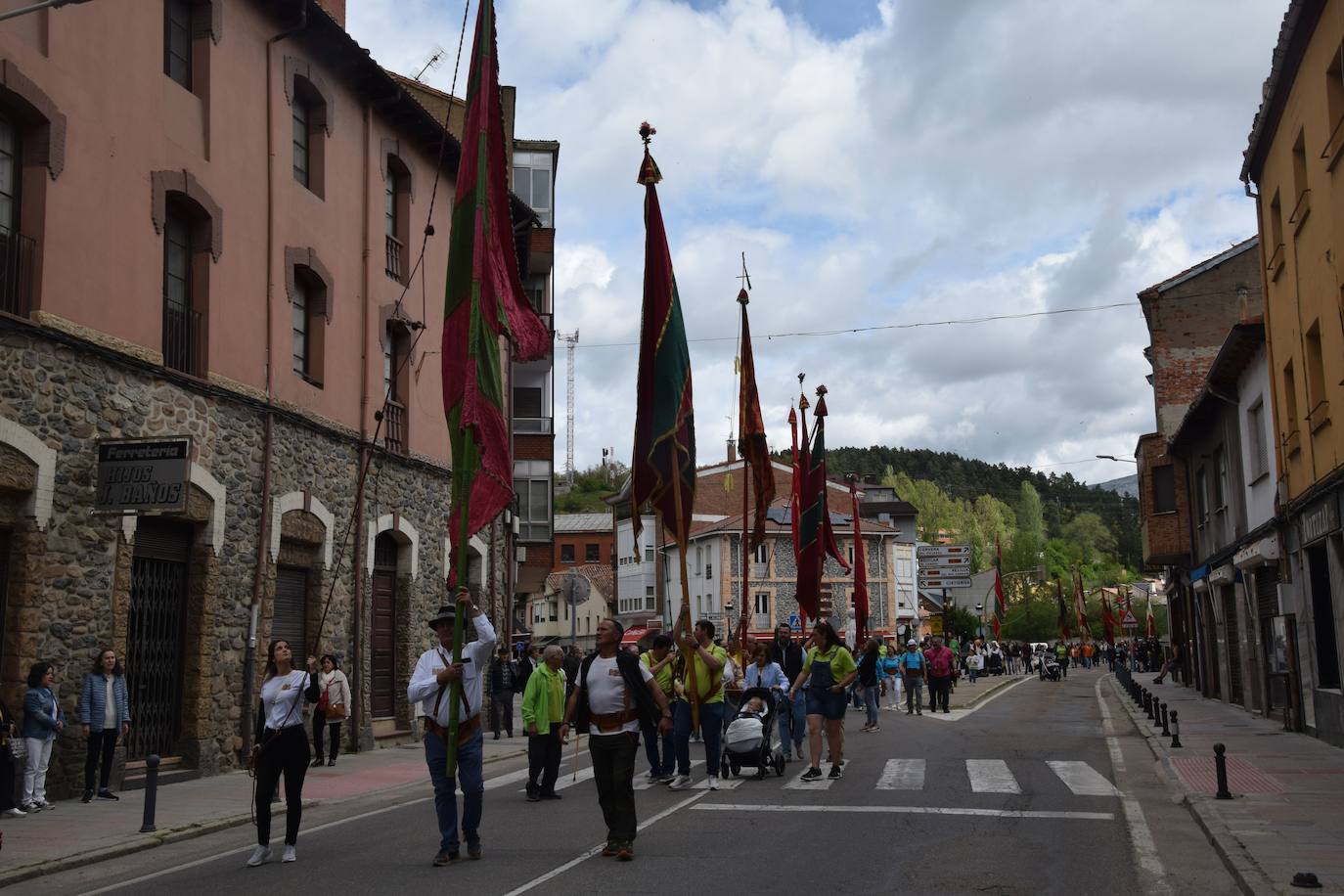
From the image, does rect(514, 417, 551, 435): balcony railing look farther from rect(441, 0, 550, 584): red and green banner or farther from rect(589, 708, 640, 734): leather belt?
rect(589, 708, 640, 734): leather belt

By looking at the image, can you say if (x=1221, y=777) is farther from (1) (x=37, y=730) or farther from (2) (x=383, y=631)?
(2) (x=383, y=631)

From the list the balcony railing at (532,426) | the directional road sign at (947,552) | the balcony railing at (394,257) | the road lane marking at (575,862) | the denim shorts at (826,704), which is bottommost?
the road lane marking at (575,862)

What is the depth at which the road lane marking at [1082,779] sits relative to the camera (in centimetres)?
1304

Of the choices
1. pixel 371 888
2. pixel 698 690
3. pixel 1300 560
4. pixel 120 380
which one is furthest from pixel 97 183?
pixel 1300 560

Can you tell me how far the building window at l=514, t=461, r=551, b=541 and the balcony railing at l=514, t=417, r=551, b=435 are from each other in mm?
819

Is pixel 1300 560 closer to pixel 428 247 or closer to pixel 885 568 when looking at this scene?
pixel 428 247

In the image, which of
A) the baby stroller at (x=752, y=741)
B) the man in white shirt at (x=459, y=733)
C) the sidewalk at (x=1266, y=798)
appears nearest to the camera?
the sidewalk at (x=1266, y=798)

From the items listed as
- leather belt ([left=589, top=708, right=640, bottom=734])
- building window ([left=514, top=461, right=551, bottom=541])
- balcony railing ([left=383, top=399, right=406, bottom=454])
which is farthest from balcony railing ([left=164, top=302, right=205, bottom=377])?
building window ([left=514, top=461, right=551, bottom=541])

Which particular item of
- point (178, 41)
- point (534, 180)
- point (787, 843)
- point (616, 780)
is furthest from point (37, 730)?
point (534, 180)

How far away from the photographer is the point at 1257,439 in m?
23.9

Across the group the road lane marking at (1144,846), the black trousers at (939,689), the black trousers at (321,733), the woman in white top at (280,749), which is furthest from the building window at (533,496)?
the woman in white top at (280,749)

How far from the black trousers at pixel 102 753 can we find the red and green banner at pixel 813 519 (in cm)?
1160

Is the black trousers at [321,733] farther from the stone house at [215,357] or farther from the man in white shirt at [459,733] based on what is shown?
the man in white shirt at [459,733]

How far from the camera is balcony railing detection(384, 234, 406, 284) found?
77.0 feet
